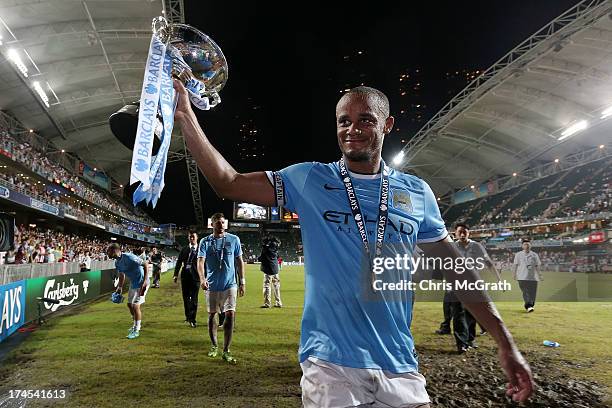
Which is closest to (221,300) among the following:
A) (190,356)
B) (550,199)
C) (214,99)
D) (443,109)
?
(190,356)

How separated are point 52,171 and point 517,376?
3774 centimetres

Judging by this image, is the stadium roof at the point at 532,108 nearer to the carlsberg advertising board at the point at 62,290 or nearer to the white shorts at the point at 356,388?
the white shorts at the point at 356,388

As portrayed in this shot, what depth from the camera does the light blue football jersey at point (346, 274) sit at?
182 centimetres

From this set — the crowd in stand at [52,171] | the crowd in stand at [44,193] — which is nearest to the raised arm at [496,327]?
the crowd in stand at [44,193]

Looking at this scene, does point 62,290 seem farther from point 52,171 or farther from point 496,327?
point 52,171

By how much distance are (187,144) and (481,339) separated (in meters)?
8.95

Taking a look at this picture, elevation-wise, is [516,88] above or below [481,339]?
above

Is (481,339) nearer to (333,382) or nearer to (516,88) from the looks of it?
(333,382)

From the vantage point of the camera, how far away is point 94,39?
20.5 m

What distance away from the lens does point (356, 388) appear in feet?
5.70

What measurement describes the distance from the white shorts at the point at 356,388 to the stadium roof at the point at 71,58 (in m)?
20.3

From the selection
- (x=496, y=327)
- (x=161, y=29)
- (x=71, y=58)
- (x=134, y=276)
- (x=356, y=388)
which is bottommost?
(x=134, y=276)

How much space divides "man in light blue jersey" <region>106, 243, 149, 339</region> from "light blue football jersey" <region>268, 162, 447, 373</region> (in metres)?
8.08

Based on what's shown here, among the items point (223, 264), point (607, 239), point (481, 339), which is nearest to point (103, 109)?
point (223, 264)
